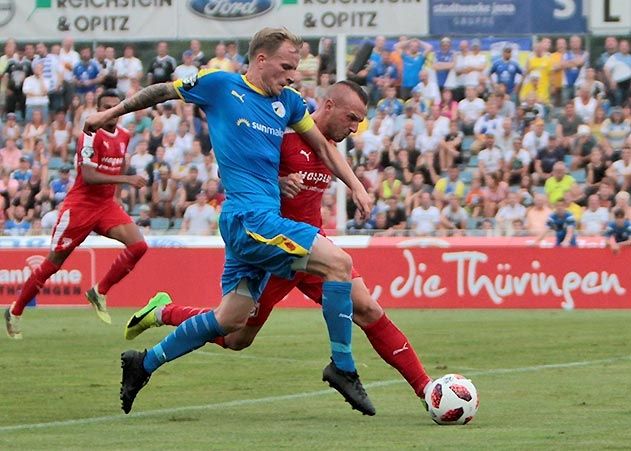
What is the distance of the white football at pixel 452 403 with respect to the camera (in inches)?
344

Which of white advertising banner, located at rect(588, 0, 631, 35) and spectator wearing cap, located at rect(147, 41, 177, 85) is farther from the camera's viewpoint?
spectator wearing cap, located at rect(147, 41, 177, 85)

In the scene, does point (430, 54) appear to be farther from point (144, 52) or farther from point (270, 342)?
point (270, 342)

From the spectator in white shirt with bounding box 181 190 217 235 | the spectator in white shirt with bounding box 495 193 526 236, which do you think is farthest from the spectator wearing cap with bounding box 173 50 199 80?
the spectator in white shirt with bounding box 495 193 526 236

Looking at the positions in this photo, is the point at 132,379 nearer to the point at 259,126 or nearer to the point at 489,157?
the point at 259,126

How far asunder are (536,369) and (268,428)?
13.9 feet

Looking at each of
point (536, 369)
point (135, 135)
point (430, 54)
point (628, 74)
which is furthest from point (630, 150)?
point (536, 369)

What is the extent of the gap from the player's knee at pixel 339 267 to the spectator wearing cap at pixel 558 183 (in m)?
14.7

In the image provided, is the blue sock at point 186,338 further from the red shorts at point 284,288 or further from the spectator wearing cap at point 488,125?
the spectator wearing cap at point 488,125

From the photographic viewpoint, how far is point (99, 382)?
1164 cm

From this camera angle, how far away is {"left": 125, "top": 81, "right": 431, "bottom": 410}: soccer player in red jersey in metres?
9.33

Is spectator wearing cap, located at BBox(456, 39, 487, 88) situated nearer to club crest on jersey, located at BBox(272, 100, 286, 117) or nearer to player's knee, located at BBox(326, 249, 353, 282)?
club crest on jersey, located at BBox(272, 100, 286, 117)

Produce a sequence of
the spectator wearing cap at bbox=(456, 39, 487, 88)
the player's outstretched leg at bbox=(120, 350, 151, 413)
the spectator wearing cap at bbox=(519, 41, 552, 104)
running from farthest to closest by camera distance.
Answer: the spectator wearing cap at bbox=(456, 39, 487, 88)
the spectator wearing cap at bbox=(519, 41, 552, 104)
the player's outstretched leg at bbox=(120, 350, 151, 413)

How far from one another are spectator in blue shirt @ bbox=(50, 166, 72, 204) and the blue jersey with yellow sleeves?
16356mm

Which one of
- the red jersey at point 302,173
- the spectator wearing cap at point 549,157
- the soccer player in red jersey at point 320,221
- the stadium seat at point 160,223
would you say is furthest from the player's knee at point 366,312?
the stadium seat at point 160,223
